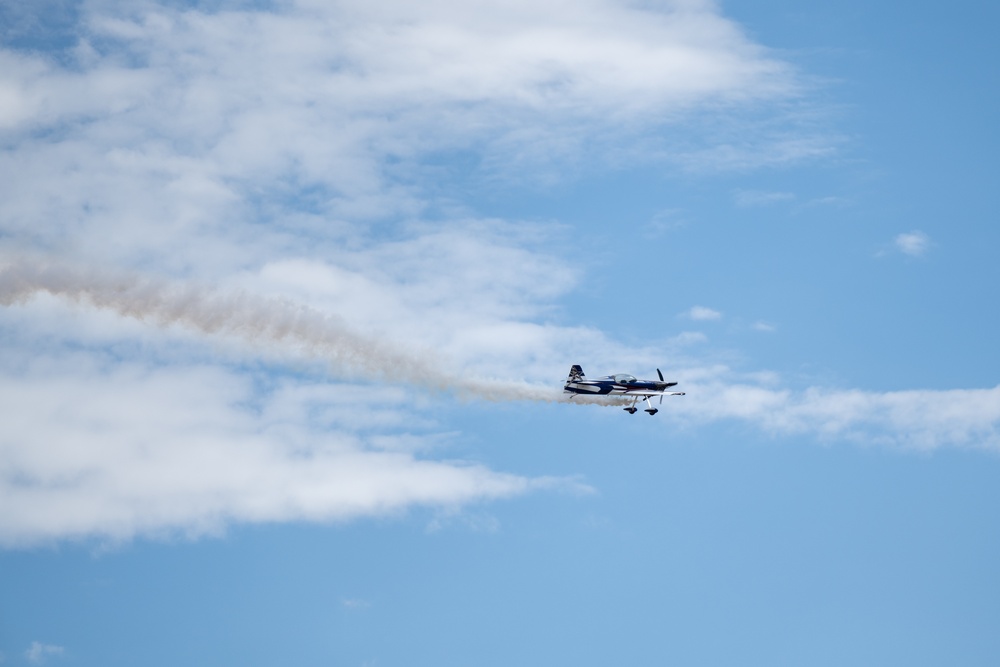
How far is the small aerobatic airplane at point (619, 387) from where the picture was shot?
78.6 meters

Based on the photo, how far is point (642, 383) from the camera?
262ft

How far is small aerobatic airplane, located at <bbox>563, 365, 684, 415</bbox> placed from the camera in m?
78.6

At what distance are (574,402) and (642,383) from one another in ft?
21.7

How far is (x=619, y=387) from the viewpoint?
79188mm

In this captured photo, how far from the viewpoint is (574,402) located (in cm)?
7844
